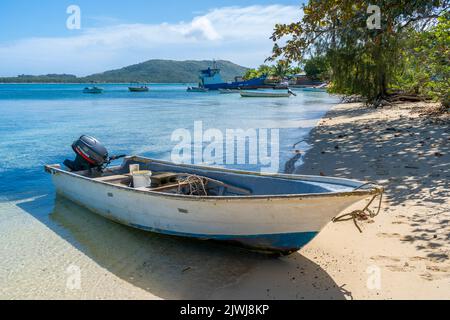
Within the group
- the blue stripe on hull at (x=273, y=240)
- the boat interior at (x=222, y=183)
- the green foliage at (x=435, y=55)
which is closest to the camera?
the blue stripe on hull at (x=273, y=240)

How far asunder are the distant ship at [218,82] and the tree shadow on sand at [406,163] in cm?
7112

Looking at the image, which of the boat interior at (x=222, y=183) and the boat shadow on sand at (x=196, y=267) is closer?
the boat shadow on sand at (x=196, y=267)

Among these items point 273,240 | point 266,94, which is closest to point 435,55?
point 273,240

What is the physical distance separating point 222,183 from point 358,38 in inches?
439

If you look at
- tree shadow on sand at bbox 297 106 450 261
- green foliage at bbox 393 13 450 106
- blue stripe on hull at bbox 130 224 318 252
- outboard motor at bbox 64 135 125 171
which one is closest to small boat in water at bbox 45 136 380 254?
blue stripe on hull at bbox 130 224 318 252

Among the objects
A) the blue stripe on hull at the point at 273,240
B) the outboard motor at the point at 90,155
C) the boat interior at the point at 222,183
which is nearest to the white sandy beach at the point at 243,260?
the blue stripe on hull at the point at 273,240

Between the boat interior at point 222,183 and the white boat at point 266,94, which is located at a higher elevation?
the white boat at point 266,94

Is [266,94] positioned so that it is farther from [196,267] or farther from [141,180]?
[196,267]

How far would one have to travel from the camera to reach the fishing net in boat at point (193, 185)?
22.0 feet

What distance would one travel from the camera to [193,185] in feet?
22.6

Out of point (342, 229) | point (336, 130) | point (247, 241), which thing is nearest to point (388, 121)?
point (336, 130)

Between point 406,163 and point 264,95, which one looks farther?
point 264,95

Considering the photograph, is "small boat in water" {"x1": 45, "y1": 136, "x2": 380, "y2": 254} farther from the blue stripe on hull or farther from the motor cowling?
the motor cowling

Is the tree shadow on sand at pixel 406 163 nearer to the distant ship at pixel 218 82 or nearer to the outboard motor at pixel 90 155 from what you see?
the outboard motor at pixel 90 155
